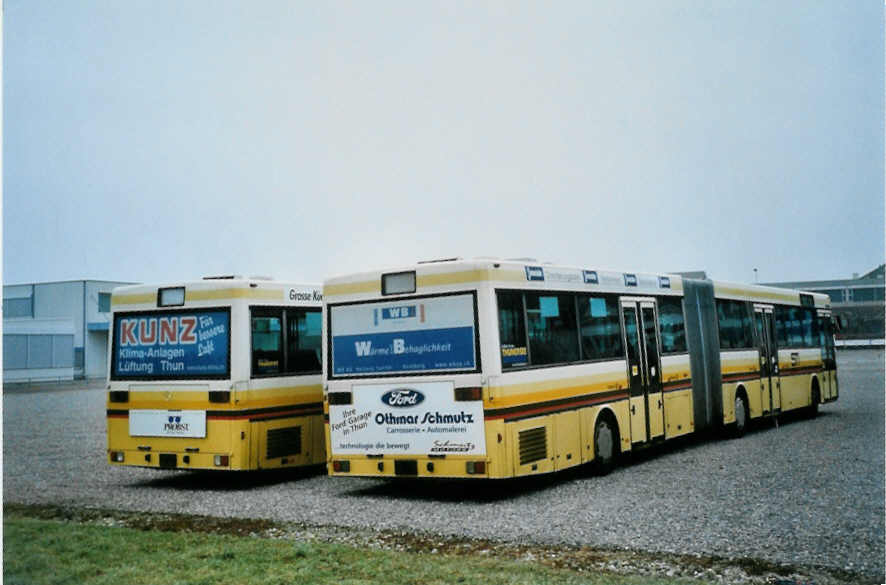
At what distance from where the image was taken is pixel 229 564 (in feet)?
25.2

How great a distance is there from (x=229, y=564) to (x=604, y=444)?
651 centimetres

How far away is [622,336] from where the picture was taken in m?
13.8

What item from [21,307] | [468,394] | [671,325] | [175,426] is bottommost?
[175,426]

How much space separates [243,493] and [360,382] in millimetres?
2314

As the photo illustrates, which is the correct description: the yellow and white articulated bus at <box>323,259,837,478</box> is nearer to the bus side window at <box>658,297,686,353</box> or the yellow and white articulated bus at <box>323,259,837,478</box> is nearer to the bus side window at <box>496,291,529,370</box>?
the bus side window at <box>496,291,529,370</box>

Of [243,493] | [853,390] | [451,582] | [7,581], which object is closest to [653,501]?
[451,582]

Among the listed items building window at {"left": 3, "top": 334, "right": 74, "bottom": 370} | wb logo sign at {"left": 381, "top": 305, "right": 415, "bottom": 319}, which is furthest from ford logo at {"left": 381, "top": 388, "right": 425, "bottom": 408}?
building window at {"left": 3, "top": 334, "right": 74, "bottom": 370}

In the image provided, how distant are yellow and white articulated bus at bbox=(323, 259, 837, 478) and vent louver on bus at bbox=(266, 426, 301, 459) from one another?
128 centimetres

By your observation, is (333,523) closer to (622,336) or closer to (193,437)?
(193,437)

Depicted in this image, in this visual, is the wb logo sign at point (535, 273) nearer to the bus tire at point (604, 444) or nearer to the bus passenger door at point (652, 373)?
the bus tire at point (604, 444)

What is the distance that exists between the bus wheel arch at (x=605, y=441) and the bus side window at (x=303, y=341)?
13.2 ft

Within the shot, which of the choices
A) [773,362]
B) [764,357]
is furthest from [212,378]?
A: [773,362]

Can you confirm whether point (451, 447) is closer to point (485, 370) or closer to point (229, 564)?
point (485, 370)

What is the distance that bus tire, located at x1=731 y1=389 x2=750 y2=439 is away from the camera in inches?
685
